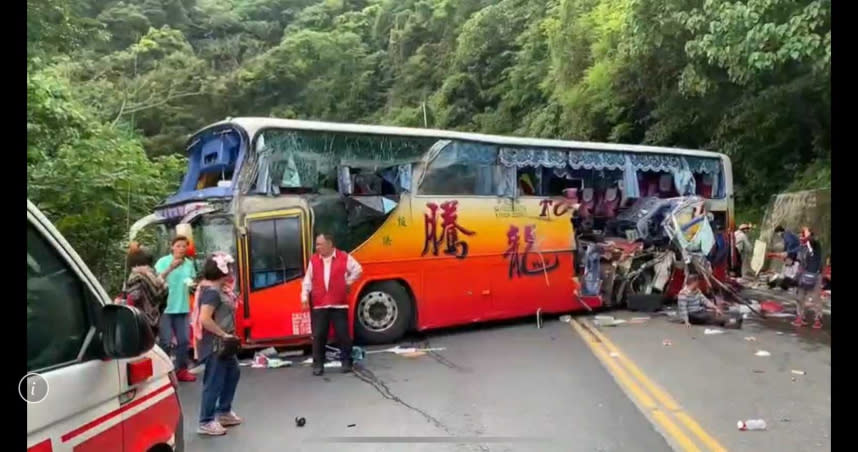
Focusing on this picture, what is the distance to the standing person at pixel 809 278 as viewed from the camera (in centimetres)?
1259

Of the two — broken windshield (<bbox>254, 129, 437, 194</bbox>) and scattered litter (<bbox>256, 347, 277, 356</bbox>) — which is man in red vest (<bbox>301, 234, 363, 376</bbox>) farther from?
broken windshield (<bbox>254, 129, 437, 194</bbox>)

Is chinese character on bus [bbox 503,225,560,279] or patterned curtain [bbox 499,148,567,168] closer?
chinese character on bus [bbox 503,225,560,279]

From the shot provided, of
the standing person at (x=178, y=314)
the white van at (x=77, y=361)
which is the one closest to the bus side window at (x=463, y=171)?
the standing person at (x=178, y=314)

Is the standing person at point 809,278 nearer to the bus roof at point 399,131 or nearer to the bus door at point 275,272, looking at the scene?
the bus roof at point 399,131

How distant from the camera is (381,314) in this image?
37.7 feet

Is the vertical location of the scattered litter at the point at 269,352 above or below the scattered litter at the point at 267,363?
above

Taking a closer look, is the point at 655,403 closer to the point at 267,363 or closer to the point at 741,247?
the point at 267,363

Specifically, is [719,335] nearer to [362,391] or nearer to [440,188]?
[440,188]

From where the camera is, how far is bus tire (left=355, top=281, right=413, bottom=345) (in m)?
11.4

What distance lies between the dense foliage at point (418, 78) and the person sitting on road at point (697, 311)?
12.9ft

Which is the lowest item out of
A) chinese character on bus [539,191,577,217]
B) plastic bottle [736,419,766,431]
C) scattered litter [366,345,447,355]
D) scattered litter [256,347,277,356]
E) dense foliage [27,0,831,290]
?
scattered litter [366,345,447,355]

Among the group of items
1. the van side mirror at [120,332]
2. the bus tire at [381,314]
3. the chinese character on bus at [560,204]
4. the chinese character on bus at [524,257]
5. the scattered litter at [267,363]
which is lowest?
the scattered litter at [267,363]

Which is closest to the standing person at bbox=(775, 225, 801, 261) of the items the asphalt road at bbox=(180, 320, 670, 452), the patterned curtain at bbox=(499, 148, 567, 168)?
the patterned curtain at bbox=(499, 148, 567, 168)

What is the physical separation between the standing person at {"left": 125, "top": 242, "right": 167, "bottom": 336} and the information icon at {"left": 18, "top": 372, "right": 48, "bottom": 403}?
6.05 meters
